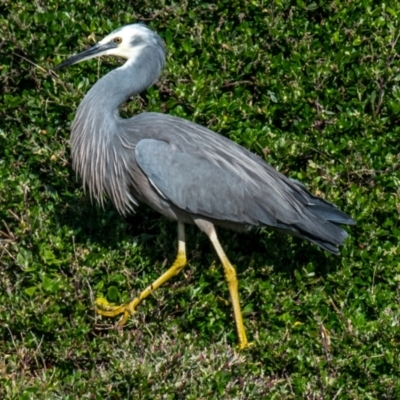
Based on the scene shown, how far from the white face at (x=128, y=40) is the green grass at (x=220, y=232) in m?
0.48

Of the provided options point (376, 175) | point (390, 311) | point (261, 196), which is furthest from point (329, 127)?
point (390, 311)

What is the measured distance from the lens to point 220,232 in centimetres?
734

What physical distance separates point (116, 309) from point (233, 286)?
2.39 ft

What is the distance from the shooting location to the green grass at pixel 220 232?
615cm

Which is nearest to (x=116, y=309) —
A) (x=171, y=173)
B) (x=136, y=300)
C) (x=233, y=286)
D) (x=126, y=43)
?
(x=136, y=300)

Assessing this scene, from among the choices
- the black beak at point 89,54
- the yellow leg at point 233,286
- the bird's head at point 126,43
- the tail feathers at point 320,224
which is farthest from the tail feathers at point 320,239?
the black beak at point 89,54

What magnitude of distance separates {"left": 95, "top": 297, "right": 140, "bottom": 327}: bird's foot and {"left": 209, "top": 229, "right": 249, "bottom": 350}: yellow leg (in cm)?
58

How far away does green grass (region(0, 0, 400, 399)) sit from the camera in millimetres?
6148

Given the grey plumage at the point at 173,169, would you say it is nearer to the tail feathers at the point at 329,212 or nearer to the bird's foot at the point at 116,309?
the tail feathers at the point at 329,212

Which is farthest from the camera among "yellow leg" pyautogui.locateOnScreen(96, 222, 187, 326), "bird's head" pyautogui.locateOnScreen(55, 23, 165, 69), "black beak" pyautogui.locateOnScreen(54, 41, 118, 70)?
"bird's head" pyautogui.locateOnScreen(55, 23, 165, 69)

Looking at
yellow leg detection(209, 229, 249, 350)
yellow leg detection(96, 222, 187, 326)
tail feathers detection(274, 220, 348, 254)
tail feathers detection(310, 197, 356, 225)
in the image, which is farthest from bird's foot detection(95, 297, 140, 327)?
tail feathers detection(310, 197, 356, 225)

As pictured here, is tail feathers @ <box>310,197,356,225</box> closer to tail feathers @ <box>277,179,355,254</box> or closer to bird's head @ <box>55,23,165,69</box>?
tail feathers @ <box>277,179,355,254</box>

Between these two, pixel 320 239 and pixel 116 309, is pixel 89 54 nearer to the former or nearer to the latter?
pixel 116 309

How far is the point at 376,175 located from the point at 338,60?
0.96m
